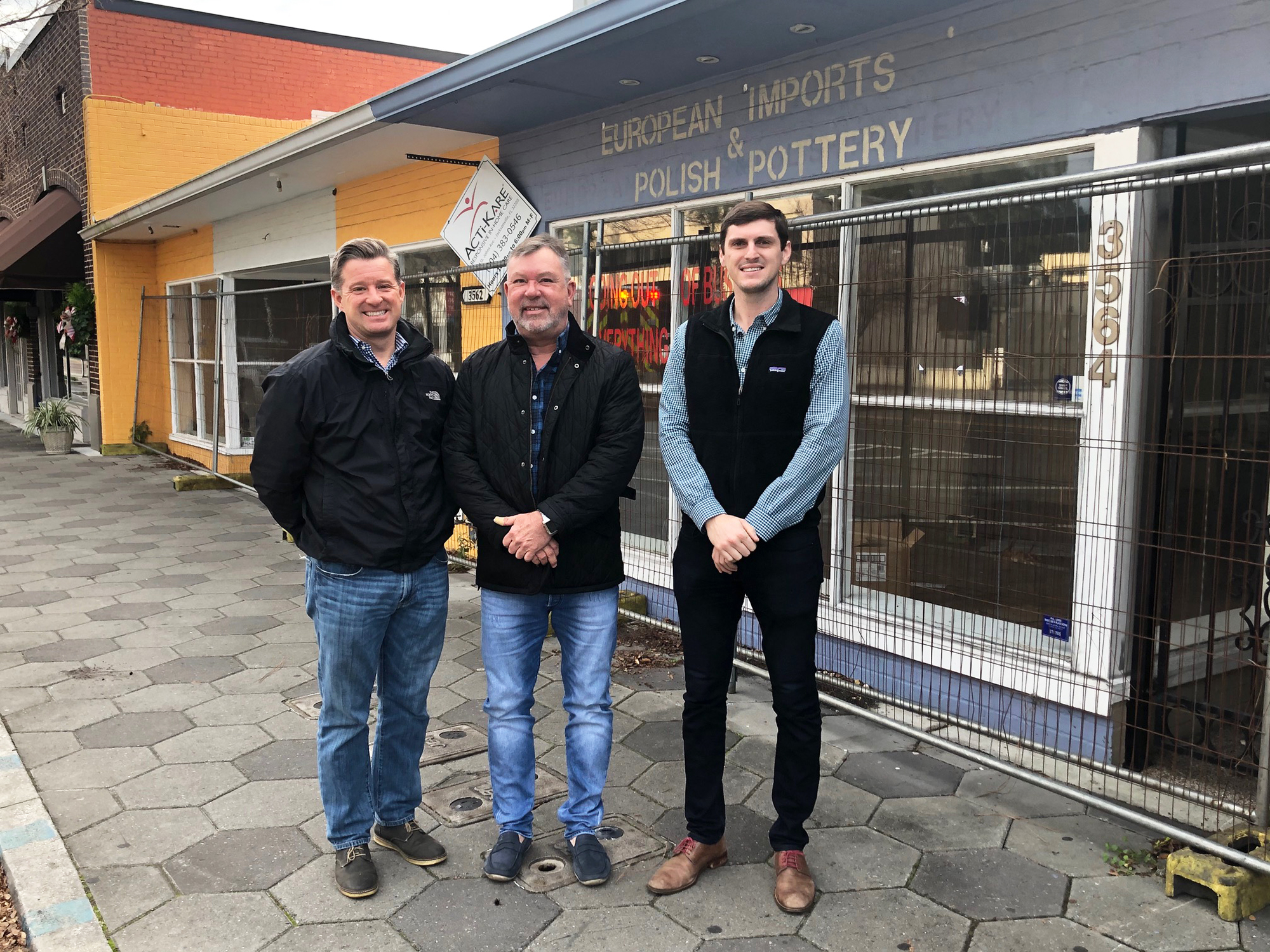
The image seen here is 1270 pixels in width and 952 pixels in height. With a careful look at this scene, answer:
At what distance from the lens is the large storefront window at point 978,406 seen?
12.8 ft

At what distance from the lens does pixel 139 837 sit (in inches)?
137

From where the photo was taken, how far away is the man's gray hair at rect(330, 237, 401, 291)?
3.03 meters

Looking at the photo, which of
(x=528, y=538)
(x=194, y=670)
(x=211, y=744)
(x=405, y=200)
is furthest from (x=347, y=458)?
(x=405, y=200)

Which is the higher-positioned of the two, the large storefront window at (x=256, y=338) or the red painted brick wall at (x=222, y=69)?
the red painted brick wall at (x=222, y=69)

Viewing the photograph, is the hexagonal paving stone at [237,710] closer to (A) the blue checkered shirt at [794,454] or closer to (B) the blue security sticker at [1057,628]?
(A) the blue checkered shirt at [794,454]

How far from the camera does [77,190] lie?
15.2m

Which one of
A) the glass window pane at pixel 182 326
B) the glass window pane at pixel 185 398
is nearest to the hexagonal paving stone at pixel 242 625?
the glass window pane at pixel 185 398

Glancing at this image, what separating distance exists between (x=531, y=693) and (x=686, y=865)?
74 centimetres

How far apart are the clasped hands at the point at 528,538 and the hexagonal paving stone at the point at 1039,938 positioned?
169 centimetres

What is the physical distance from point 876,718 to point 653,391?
292cm

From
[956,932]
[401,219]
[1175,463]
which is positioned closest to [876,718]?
[956,932]

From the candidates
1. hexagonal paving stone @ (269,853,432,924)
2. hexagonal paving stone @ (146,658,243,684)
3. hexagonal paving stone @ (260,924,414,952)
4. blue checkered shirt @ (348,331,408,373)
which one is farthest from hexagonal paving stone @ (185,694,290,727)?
blue checkered shirt @ (348,331,408,373)

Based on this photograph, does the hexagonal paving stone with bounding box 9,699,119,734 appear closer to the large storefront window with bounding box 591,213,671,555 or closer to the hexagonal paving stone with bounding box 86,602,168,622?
the hexagonal paving stone with bounding box 86,602,168,622

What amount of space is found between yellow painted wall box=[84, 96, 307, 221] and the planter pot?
329cm
